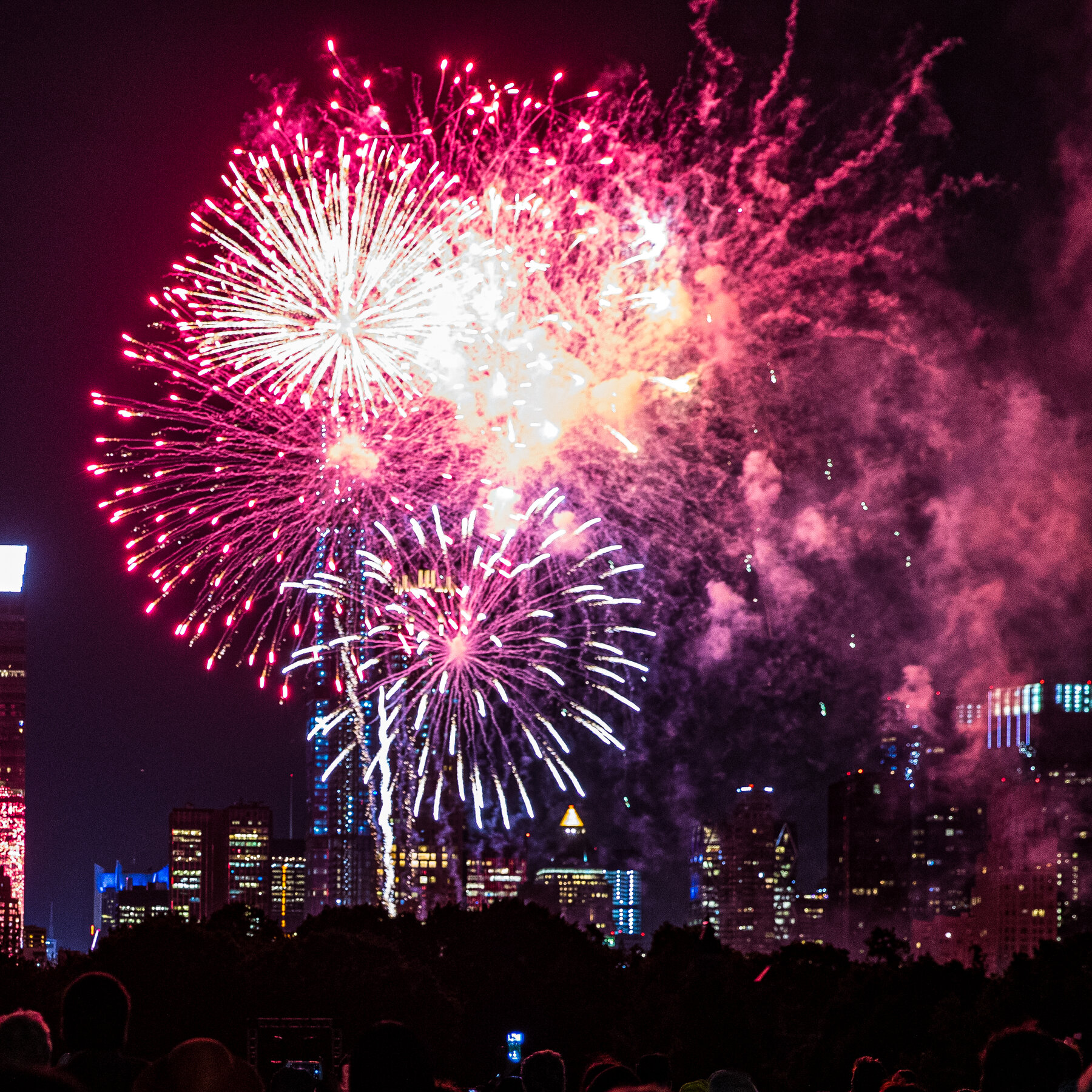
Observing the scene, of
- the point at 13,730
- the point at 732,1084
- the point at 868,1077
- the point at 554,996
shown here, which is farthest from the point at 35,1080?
the point at 13,730

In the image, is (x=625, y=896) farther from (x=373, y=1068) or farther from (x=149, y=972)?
(x=373, y=1068)

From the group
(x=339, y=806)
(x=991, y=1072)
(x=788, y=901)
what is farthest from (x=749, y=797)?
(x=991, y=1072)

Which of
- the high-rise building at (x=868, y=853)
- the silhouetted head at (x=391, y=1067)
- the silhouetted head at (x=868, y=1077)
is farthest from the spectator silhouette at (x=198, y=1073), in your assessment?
the high-rise building at (x=868, y=853)

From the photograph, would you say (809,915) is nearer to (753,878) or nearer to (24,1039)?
(753,878)

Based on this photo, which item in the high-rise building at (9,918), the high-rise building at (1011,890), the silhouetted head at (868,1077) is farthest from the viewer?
→ the high-rise building at (9,918)

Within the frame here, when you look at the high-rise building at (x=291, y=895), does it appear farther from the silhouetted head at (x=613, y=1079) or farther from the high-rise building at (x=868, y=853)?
the silhouetted head at (x=613, y=1079)
